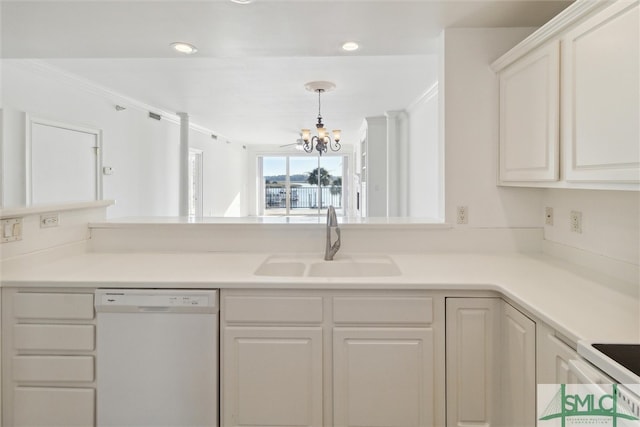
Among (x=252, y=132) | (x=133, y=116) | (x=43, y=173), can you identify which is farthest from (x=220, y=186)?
(x=43, y=173)

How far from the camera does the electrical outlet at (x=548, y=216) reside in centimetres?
216

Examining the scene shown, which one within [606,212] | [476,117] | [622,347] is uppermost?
[476,117]

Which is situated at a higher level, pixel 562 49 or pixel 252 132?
pixel 252 132

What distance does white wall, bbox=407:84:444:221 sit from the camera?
427 cm

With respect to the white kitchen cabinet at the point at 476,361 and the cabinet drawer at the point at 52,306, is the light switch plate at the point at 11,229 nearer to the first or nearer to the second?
the cabinet drawer at the point at 52,306

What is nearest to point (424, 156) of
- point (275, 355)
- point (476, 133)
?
point (476, 133)

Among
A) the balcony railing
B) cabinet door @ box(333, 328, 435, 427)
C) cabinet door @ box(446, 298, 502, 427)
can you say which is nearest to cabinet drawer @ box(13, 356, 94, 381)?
cabinet door @ box(333, 328, 435, 427)

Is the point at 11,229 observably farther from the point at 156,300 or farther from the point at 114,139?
the point at 114,139

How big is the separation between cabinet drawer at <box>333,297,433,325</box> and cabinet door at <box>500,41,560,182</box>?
2.75 ft

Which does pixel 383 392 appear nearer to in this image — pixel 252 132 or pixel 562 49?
pixel 562 49

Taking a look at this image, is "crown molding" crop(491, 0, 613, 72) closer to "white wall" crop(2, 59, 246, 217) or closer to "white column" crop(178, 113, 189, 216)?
"white wall" crop(2, 59, 246, 217)

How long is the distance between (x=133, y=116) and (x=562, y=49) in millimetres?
5015

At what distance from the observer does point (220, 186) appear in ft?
27.6

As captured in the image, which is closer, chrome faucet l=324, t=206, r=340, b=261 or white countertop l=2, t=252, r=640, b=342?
white countertop l=2, t=252, r=640, b=342
